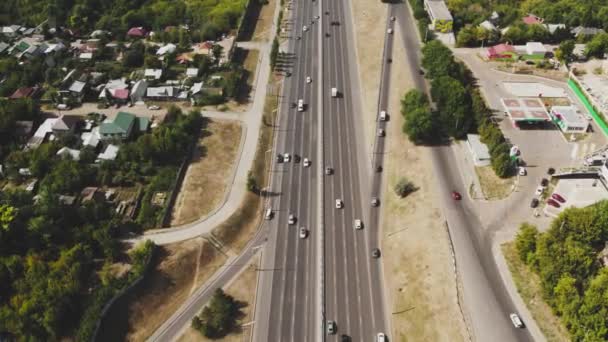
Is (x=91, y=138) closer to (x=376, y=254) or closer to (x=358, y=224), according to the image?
(x=358, y=224)

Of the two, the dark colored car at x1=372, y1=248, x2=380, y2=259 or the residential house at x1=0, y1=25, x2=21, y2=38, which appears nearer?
the dark colored car at x1=372, y1=248, x2=380, y2=259

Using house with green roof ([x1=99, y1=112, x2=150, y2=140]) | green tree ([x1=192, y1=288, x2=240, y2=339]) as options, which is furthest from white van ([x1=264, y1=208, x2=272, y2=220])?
house with green roof ([x1=99, y1=112, x2=150, y2=140])

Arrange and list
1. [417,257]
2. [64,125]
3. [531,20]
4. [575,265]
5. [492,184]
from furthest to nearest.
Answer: [531,20]
[64,125]
[492,184]
[417,257]
[575,265]

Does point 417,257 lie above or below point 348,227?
above

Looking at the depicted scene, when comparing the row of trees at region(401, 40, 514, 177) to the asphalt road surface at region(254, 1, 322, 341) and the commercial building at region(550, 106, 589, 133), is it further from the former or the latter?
the asphalt road surface at region(254, 1, 322, 341)

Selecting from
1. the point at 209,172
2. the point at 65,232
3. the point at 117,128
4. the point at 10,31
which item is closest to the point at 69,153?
the point at 117,128

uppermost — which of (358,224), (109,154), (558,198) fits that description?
(109,154)
